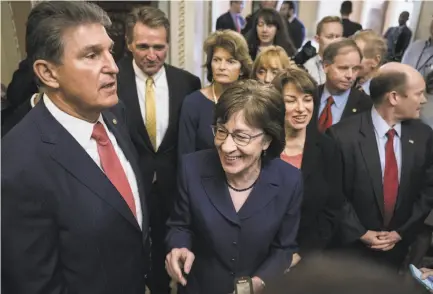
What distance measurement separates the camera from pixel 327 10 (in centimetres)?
632

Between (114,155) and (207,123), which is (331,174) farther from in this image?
(114,155)

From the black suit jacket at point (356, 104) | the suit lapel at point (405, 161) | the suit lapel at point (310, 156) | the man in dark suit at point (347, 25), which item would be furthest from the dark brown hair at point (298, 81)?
the man in dark suit at point (347, 25)

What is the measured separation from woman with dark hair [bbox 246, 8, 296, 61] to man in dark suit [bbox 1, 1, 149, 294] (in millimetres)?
2034

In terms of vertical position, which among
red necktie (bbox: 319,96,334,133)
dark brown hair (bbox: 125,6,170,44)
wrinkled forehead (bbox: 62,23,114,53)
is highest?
dark brown hair (bbox: 125,6,170,44)

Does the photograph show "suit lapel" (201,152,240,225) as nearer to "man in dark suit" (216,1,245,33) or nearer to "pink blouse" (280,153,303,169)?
"pink blouse" (280,153,303,169)

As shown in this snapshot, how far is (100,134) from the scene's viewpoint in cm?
132

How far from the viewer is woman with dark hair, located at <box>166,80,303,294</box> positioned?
1374 mm

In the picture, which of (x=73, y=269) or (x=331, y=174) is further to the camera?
(x=331, y=174)

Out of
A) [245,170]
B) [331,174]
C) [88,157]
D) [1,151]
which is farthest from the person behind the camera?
[331,174]

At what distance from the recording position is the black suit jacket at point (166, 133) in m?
2.24

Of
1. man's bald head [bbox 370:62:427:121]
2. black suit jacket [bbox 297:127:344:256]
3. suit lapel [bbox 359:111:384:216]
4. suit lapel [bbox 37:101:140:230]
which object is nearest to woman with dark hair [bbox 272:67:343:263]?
black suit jacket [bbox 297:127:344:256]

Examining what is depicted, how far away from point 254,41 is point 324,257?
2.80 meters

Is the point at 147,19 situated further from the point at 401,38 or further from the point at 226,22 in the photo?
the point at 401,38

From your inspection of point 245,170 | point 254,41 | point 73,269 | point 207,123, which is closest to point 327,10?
point 254,41
